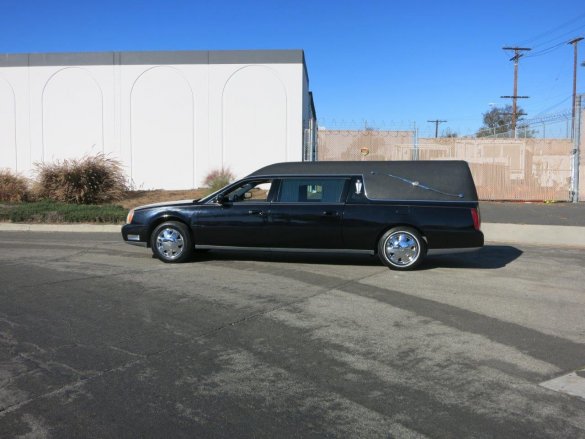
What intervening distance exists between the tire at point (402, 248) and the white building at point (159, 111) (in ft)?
48.4

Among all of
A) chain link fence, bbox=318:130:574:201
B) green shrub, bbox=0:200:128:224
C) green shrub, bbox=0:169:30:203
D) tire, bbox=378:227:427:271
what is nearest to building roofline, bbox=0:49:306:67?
chain link fence, bbox=318:130:574:201

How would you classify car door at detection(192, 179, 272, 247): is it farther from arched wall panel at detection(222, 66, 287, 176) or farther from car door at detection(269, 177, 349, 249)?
arched wall panel at detection(222, 66, 287, 176)

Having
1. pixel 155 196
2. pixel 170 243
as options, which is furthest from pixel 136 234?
pixel 155 196

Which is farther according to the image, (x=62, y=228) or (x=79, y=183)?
(x=79, y=183)

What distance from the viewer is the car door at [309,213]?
914 cm

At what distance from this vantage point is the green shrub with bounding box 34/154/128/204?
20516 millimetres

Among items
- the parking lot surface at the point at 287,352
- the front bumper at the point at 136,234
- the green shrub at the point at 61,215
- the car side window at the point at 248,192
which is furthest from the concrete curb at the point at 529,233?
the car side window at the point at 248,192

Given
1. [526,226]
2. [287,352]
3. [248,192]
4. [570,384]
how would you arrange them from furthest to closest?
[526,226]
[248,192]
[287,352]
[570,384]

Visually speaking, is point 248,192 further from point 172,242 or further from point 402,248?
point 402,248

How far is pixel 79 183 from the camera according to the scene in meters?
20.7

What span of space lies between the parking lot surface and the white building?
1608cm

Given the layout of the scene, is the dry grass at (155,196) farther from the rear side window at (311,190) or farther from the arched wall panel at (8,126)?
the rear side window at (311,190)

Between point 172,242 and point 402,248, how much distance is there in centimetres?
387

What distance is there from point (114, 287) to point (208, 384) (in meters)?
3.81
